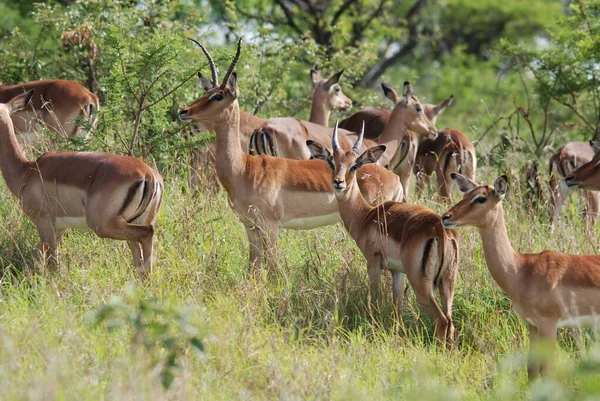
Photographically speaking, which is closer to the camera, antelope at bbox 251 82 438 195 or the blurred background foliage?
the blurred background foliage

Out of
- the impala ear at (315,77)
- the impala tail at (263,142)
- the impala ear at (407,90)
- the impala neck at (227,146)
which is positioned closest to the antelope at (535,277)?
the impala neck at (227,146)

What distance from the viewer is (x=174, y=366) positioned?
4.21 metres

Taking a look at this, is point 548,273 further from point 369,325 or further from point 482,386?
point 369,325

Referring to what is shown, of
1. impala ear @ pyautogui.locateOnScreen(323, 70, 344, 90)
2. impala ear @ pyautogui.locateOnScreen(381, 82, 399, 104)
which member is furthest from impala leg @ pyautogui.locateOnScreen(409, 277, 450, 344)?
impala ear @ pyautogui.locateOnScreen(323, 70, 344, 90)

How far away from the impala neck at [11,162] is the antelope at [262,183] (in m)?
1.12

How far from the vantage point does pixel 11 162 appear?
679 centimetres

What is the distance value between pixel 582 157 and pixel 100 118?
163 inches

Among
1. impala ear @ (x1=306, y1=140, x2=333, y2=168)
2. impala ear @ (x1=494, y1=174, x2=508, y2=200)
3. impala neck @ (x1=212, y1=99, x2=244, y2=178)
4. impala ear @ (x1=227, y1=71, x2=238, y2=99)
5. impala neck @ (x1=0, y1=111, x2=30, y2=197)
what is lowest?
impala neck @ (x1=0, y1=111, x2=30, y2=197)

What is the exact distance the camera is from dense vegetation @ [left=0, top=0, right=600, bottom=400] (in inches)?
175

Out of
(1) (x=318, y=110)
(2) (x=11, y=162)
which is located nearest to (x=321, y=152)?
(2) (x=11, y=162)

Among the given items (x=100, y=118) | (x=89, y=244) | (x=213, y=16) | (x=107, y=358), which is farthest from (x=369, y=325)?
(x=213, y=16)

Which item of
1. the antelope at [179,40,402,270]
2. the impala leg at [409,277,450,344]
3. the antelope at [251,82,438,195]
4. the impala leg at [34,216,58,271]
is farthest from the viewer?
the antelope at [251,82,438,195]

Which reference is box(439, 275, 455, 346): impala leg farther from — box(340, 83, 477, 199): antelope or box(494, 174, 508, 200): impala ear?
box(340, 83, 477, 199): antelope

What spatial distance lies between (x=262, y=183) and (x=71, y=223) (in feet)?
4.52
